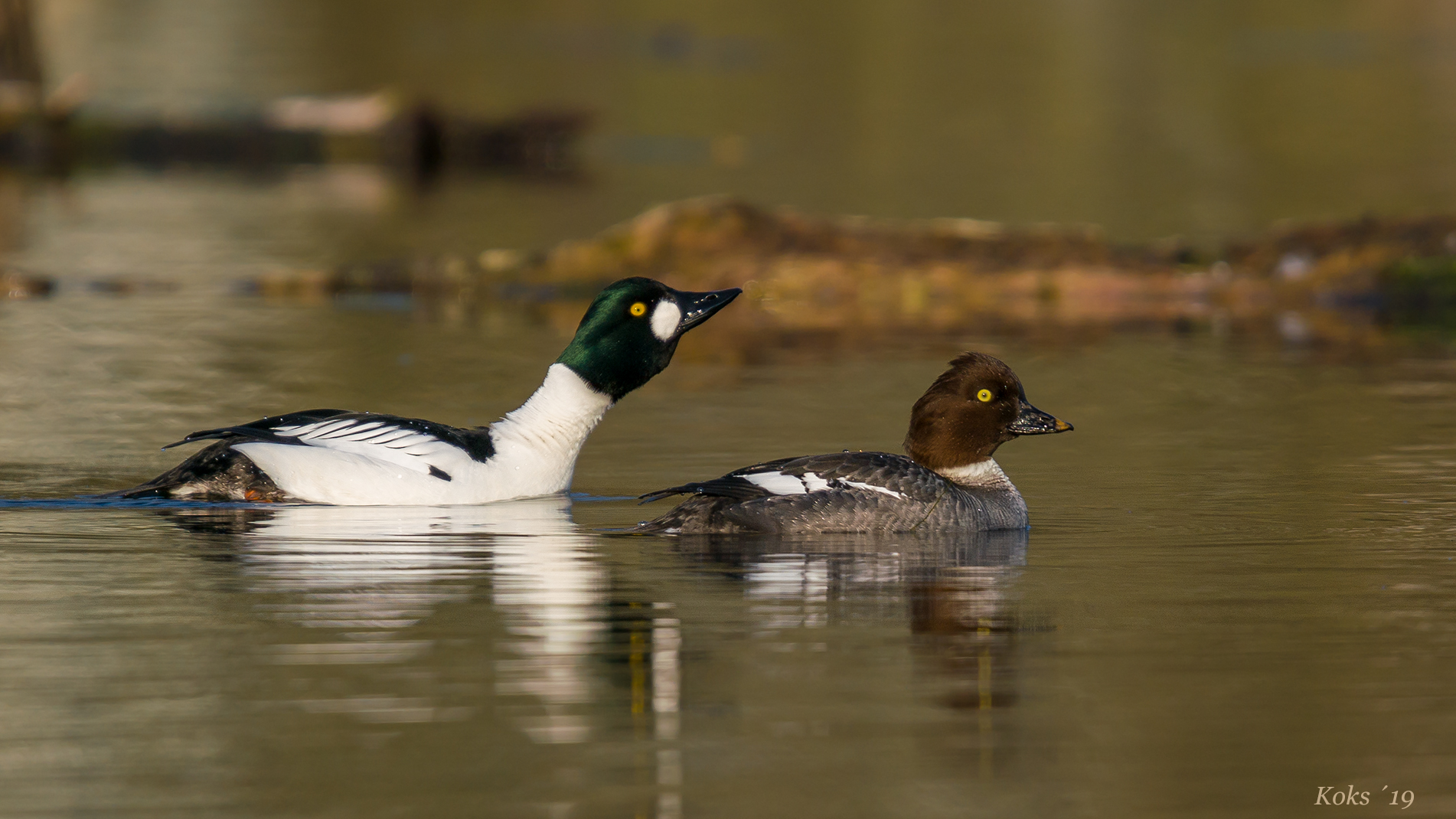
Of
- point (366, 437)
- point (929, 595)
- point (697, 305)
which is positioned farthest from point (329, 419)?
point (929, 595)

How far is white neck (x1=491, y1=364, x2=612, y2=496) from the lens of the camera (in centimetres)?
1109

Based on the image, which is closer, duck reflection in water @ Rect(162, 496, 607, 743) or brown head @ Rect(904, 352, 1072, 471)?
duck reflection in water @ Rect(162, 496, 607, 743)

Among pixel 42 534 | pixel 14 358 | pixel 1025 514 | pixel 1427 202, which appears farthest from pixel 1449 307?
pixel 42 534

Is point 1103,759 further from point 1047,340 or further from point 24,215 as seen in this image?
point 24,215

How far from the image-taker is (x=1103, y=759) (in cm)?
629

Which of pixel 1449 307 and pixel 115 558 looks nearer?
pixel 115 558

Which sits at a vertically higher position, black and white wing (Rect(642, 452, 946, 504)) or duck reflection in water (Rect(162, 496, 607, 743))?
black and white wing (Rect(642, 452, 946, 504))

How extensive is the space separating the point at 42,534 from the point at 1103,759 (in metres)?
5.65

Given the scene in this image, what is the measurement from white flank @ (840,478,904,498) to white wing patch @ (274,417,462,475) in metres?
2.19

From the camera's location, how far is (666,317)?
37.1 feet

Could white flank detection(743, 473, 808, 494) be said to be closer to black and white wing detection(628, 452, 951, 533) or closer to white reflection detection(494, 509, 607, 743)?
→ black and white wing detection(628, 452, 951, 533)
